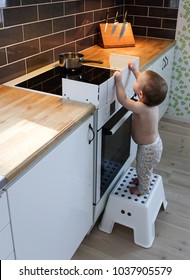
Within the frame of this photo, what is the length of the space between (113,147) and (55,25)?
0.90 m

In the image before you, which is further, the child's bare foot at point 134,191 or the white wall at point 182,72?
the white wall at point 182,72

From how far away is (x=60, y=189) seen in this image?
135cm

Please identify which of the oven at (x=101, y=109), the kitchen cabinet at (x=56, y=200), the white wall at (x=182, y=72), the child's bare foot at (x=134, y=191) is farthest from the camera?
the white wall at (x=182, y=72)

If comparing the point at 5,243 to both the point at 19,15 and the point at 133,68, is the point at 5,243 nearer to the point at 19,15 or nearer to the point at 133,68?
the point at 133,68

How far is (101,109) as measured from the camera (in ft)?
5.04

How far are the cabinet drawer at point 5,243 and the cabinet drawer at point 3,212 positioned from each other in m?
0.02

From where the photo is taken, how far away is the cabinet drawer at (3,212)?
0.99m

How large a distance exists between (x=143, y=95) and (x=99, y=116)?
260 mm

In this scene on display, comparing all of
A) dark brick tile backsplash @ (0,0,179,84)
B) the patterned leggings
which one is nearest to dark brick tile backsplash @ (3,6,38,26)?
dark brick tile backsplash @ (0,0,179,84)

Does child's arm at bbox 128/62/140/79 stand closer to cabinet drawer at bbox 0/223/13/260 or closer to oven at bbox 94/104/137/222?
oven at bbox 94/104/137/222

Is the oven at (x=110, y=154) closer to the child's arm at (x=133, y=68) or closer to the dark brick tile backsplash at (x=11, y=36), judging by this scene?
the child's arm at (x=133, y=68)

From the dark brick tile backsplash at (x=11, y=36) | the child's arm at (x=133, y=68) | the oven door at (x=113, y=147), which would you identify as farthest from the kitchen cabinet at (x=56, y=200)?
the dark brick tile backsplash at (x=11, y=36)

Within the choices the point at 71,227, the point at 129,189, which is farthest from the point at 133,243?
the point at 71,227

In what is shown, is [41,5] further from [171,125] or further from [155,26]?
[171,125]
